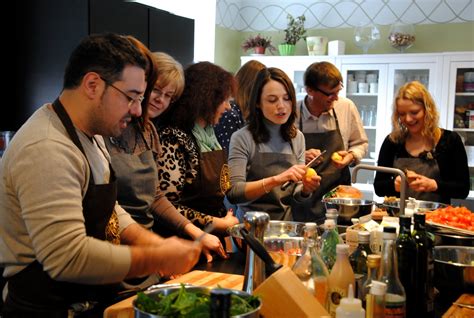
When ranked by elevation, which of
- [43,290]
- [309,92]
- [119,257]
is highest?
[309,92]

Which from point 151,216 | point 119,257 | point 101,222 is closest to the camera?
point 119,257

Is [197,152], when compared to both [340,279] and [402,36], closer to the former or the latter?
[340,279]

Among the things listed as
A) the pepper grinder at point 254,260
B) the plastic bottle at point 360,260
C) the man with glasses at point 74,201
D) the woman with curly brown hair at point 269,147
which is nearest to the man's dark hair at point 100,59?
the man with glasses at point 74,201

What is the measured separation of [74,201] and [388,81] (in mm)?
4261

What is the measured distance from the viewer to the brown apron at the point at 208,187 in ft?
7.26

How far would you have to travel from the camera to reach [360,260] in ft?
4.71

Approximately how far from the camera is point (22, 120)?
299 centimetres

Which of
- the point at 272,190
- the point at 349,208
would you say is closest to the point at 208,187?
the point at 272,190

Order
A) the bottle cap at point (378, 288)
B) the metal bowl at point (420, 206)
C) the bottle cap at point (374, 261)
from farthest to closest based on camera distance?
the metal bowl at point (420, 206)
the bottle cap at point (374, 261)
the bottle cap at point (378, 288)

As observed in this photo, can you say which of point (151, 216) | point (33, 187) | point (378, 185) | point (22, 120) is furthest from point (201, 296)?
point (22, 120)

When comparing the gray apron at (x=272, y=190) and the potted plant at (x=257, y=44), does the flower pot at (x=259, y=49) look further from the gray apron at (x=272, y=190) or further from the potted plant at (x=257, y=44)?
the gray apron at (x=272, y=190)

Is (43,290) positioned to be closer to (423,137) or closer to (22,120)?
(22,120)

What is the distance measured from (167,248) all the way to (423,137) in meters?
2.08

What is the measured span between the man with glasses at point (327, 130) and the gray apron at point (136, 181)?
1150 millimetres
